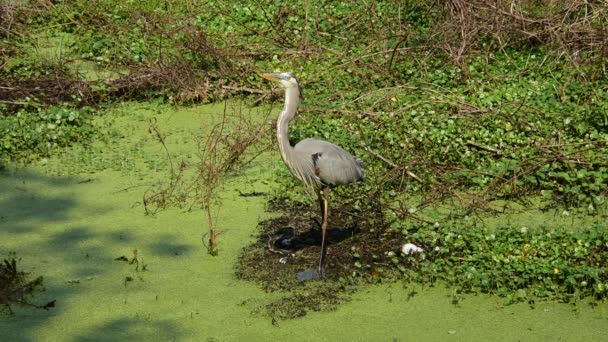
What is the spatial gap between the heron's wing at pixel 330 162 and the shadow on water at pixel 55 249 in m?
0.92

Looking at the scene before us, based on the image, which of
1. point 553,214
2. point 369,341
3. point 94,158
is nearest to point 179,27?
point 94,158

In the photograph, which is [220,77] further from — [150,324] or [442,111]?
[150,324]

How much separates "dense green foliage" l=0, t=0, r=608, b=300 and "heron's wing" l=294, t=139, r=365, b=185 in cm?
43

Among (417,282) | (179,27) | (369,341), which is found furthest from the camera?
(179,27)

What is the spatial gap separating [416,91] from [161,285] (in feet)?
10.5

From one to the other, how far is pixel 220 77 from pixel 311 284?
3.36 m

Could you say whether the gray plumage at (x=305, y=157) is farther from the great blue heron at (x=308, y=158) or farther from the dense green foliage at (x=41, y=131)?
the dense green foliage at (x=41, y=131)

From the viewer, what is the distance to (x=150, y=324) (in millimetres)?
4938

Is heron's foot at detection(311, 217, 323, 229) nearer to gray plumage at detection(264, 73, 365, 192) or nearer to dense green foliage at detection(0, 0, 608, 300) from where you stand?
gray plumage at detection(264, 73, 365, 192)

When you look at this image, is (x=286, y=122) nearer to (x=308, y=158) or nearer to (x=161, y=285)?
(x=308, y=158)

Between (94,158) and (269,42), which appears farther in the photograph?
(269,42)

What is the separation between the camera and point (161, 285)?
5.36m

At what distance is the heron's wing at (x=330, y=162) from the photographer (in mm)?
5648

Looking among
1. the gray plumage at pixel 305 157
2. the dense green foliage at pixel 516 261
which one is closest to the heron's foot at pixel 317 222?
the gray plumage at pixel 305 157
